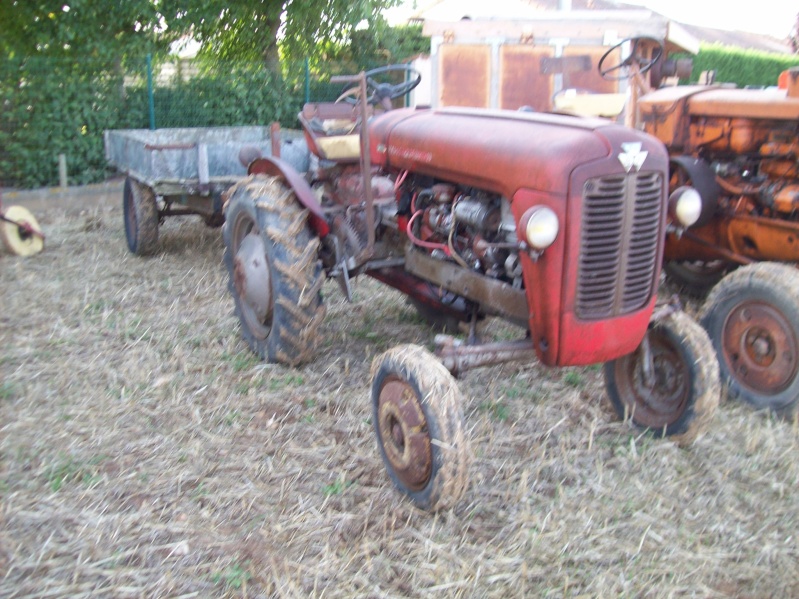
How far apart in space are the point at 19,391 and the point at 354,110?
2329 mm

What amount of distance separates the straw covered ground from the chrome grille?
2.44 ft

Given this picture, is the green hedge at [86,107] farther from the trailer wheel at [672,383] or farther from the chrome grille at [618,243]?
the chrome grille at [618,243]

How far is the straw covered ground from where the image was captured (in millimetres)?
2434

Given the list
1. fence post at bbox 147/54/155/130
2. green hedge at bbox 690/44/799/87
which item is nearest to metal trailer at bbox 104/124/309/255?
fence post at bbox 147/54/155/130

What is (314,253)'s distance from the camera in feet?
12.3

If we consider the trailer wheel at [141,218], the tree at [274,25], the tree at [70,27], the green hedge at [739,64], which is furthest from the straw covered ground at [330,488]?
the green hedge at [739,64]

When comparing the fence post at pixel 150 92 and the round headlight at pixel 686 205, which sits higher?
the round headlight at pixel 686 205

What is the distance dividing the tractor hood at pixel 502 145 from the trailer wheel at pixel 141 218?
3.22 m

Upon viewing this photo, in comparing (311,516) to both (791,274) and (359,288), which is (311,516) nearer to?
(791,274)

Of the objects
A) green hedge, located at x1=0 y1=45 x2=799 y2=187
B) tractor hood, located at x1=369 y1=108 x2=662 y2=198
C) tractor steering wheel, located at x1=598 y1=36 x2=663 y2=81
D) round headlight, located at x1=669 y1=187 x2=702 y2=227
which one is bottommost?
green hedge, located at x1=0 y1=45 x2=799 y2=187

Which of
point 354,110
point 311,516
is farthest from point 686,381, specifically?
point 354,110

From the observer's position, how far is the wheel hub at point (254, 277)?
396 centimetres

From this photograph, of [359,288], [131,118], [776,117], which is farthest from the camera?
[131,118]

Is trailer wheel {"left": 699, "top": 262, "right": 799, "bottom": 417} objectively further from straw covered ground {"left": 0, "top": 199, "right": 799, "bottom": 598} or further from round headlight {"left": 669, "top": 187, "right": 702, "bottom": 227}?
round headlight {"left": 669, "top": 187, "right": 702, "bottom": 227}
